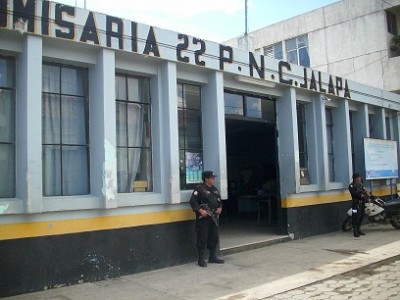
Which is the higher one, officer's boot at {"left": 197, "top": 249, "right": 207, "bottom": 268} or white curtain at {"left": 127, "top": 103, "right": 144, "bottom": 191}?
white curtain at {"left": 127, "top": 103, "right": 144, "bottom": 191}

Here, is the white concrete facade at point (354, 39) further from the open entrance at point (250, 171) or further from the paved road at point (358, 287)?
the paved road at point (358, 287)

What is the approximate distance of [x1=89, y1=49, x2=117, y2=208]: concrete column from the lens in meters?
6.78

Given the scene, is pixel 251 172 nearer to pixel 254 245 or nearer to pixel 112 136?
pixel 254 245

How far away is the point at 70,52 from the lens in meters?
6.80

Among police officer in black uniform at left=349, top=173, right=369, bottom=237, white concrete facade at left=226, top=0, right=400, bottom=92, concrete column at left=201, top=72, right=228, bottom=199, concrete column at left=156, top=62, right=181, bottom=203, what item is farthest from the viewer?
white concrete facade at left=226, top=0, right=400, bottom=92

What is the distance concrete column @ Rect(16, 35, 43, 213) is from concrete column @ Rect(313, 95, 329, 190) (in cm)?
777

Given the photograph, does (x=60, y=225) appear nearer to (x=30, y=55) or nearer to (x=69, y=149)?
(x=69, y=149)

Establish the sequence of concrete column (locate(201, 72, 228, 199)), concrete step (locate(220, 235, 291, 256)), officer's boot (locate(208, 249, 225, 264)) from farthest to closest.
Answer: concrete step (locate(220, 235, 291, 256)), concrete column (locate(201, 72, 228, 199)), officer's boot (locate(208, 249, 225, 264))

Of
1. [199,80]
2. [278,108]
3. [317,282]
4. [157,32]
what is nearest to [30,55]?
[157,32]

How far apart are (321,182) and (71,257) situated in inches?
288

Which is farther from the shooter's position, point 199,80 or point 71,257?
point 199,80

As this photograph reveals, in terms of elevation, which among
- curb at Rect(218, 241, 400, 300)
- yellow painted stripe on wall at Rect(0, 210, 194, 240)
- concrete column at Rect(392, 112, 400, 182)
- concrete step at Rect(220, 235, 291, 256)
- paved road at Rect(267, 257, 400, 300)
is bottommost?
paved road at Rect(267, 257, 400, 300)

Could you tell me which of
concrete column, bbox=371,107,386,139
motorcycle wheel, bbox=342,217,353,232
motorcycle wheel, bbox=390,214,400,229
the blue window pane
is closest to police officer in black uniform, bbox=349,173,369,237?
motorcycle wheel, bbox=342,217,353,232

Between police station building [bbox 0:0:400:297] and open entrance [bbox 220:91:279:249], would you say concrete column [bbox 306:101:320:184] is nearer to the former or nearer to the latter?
police station building [bbox 0:0:400:297]
